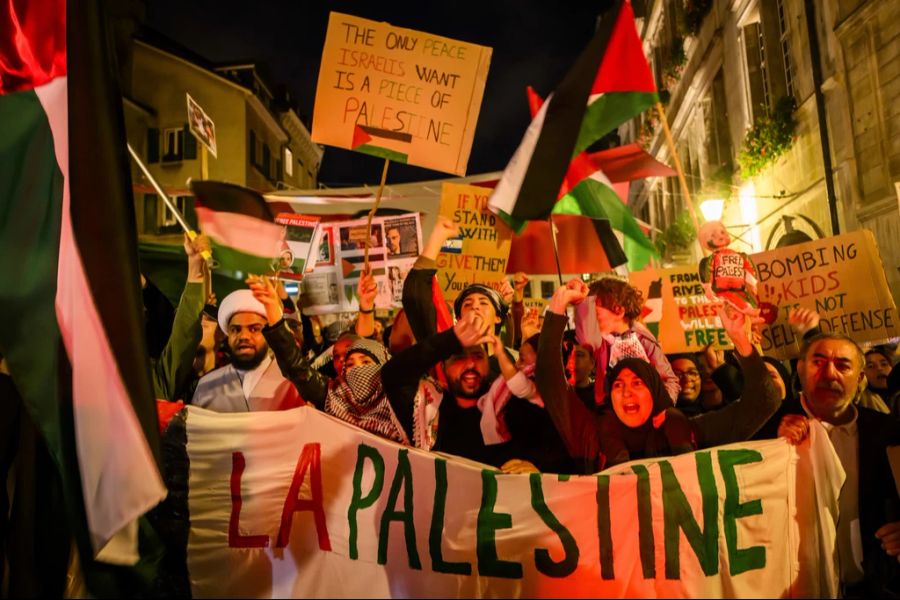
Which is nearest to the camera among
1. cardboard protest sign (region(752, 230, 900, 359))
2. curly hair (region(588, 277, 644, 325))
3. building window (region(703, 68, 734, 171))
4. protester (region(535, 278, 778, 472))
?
protester (region(535, 278, 778, 472))

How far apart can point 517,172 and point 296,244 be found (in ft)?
10.8

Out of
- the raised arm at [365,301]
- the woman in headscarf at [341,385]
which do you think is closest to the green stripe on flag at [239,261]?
the raised arm at [365,301]

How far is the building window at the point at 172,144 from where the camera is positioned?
1211 inches

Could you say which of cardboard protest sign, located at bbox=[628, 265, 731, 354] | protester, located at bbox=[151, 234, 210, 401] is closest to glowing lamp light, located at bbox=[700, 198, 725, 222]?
cardboard protest sign, located at bbox=[628, 265, 731, 354]

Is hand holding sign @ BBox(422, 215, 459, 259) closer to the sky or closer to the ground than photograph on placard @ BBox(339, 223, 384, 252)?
closer to the ground

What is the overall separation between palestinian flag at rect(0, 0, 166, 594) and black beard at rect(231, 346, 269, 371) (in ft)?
5.06

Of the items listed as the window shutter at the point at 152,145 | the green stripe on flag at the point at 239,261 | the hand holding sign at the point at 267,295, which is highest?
the window shutter at the point at 152,145

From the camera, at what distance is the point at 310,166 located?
46250 mm

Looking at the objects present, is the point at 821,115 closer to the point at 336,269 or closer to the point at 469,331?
the point at 336,269

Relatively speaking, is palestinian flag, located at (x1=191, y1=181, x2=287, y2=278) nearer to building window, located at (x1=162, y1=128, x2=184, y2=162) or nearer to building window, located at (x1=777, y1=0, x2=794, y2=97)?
building window, located at (x1=777, y1=0, x2=794, y2=97)

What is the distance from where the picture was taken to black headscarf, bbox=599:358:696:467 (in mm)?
3361

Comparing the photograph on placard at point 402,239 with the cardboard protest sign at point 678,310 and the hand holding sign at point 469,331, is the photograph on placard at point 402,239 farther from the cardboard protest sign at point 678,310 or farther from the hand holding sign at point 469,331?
the hand holding sign at point 469,331

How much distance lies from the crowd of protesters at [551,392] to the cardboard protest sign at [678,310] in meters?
2.26

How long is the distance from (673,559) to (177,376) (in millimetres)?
2850
